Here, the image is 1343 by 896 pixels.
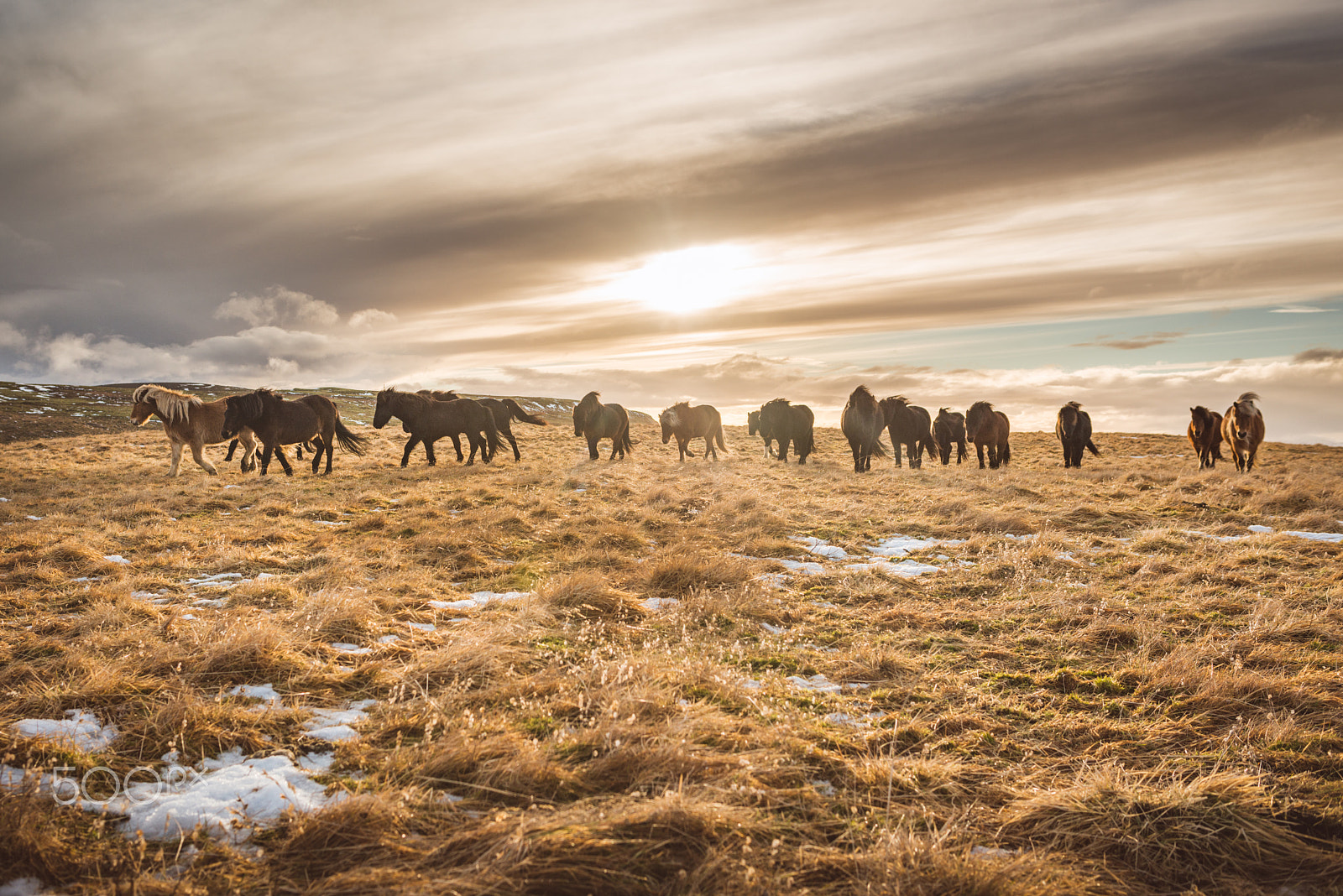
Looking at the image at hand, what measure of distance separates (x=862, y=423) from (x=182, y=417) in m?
20.3

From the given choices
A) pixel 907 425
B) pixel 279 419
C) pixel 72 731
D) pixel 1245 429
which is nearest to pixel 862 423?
pixel 907 425

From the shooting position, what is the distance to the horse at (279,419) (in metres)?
16.5

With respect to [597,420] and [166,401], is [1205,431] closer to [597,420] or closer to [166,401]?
[597,420]

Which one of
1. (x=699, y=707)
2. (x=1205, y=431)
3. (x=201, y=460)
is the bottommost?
(x=699, y=707)

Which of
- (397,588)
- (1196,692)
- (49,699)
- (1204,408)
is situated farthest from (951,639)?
(1204,408)

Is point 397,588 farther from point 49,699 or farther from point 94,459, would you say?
point 94,459

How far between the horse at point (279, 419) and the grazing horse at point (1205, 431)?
28652 millimetres

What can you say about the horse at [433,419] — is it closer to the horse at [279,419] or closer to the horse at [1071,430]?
the horse at [279,419]

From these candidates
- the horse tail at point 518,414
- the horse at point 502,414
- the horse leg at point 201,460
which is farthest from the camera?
the horse tail at point 518,414

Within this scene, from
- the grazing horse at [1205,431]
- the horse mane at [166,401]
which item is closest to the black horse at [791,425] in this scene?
the grazing horse at [1205,431]

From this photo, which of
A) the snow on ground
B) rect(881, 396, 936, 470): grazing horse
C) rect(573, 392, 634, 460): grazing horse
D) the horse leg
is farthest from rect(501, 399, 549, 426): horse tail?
the snow on ground

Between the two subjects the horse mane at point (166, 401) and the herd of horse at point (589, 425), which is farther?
the herd of horse at point (589, 425)

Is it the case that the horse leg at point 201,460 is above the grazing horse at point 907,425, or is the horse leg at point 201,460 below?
below

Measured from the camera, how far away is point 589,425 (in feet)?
74.5
